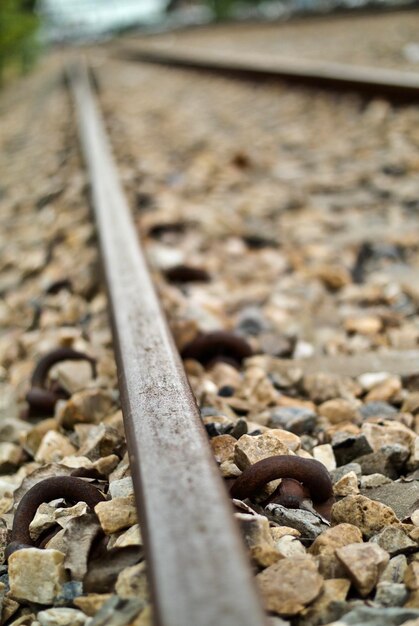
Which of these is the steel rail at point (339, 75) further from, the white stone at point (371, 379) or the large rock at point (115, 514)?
the large rock at point (115, 514)

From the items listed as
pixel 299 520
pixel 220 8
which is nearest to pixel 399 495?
Answer: pixel 299 520

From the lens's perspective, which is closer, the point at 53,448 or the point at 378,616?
the point at 378,616

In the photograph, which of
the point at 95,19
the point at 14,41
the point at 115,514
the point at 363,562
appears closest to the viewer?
the point at 363,562

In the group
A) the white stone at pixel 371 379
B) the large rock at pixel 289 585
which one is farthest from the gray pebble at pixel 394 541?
the white stone at pixel 371 379

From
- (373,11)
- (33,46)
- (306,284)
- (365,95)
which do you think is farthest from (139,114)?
(373,11)

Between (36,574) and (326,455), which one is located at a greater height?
(36,574)

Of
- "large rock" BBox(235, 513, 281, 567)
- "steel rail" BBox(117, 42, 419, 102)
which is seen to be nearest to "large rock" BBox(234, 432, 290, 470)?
"large rock" BBox(235, 513, 281, 567)

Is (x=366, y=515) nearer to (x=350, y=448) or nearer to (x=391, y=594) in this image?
(x=391, y=594)

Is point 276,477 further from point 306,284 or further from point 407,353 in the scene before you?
point 306,284
